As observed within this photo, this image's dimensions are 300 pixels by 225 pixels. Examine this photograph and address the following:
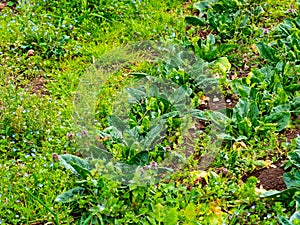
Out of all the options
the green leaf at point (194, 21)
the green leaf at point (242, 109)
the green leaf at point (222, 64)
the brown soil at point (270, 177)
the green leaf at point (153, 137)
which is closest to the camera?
the brown soil at point (270, 177)

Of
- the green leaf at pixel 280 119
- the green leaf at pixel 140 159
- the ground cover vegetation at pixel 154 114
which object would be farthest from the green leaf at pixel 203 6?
the green leaf at pixel 140 159

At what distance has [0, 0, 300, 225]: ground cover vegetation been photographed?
3.88m

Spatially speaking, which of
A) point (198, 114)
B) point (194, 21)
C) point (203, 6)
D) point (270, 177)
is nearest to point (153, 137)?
point (198, 114)

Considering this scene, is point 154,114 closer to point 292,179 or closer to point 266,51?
point 292,179

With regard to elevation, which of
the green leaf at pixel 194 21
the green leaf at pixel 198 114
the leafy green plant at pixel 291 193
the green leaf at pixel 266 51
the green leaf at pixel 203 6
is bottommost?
the leafy green plant at pixel 291 193

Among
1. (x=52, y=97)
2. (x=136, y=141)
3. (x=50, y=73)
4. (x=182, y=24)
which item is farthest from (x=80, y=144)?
(x=182, y=24)

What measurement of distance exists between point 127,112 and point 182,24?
160cm

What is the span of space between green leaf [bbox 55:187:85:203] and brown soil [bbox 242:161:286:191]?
4.22ft

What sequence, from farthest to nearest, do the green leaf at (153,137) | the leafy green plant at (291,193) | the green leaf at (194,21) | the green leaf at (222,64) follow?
the green leaf at (194,21) < the green leaf at (222,64) < the green leaf at (153,137) < the leafy green plant at (291,193)

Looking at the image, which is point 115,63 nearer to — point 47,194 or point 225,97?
point 225,97

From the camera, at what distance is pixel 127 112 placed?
4703 millimetres

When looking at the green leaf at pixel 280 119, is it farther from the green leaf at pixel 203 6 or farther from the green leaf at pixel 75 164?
the green leaf at pixel 203 6

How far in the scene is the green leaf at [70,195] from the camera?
12.6ft

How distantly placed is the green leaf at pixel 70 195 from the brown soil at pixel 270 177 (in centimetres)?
129
